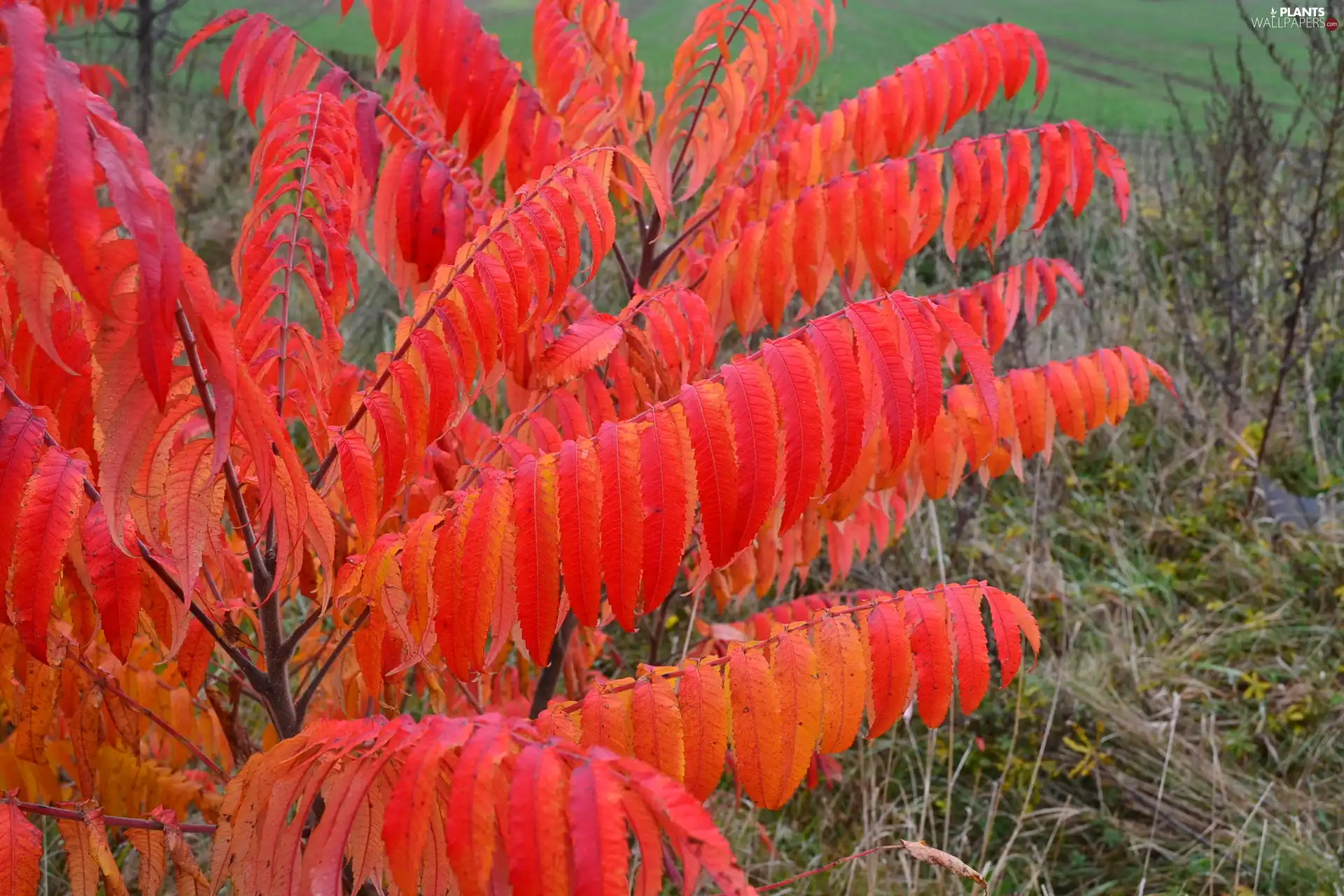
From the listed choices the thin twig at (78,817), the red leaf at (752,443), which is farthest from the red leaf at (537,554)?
the thin twig at (78,817)

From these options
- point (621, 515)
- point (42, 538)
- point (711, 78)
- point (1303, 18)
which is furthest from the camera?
point (1303, 18)

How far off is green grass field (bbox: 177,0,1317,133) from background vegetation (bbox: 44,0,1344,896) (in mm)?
21

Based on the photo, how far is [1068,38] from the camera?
6.56 m

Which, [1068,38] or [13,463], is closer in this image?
[13,463]

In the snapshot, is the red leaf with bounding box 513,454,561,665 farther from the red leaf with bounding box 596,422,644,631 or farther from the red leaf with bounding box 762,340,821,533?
the red leaf with bounding box 762,340,821,533

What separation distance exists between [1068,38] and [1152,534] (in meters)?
4.12

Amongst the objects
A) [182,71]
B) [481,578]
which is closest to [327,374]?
[481,578]

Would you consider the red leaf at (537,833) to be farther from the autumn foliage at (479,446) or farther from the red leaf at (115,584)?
the red leaf at (115,584)

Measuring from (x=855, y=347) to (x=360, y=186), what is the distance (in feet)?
3.18

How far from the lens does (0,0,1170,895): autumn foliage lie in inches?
32.2

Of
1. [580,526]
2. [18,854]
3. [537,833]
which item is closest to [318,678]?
[18,854]

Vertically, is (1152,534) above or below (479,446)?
below

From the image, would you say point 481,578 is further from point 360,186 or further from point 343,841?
point 360,186

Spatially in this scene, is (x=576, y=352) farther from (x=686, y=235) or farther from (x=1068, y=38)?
(x=1068, y=38)
